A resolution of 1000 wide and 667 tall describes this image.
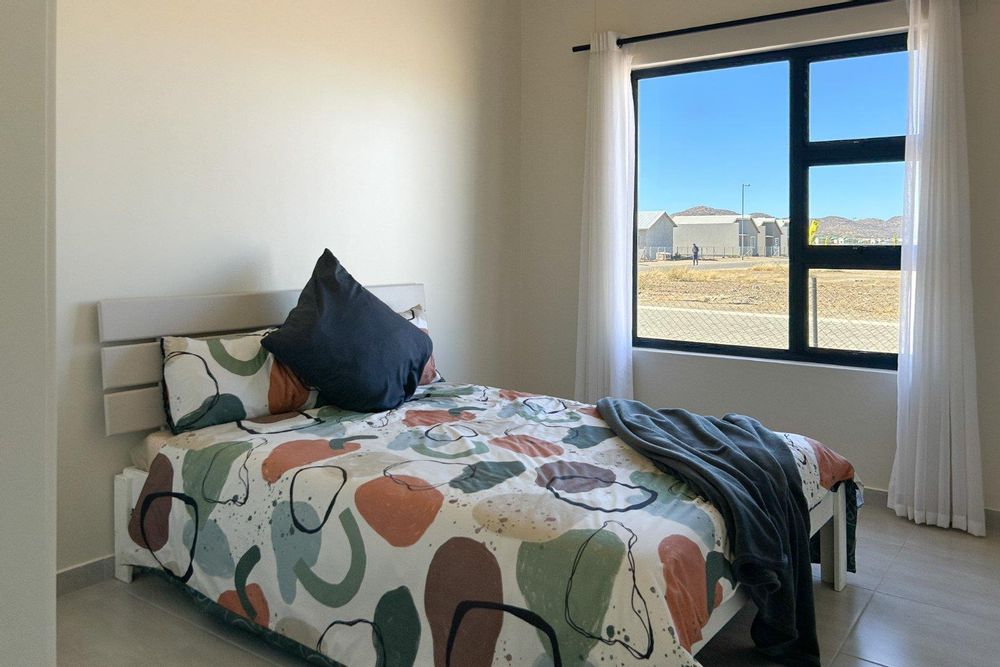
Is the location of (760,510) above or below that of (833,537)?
above

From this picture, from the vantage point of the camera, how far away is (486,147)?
4617 mm

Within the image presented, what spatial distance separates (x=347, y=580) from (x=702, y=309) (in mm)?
2855

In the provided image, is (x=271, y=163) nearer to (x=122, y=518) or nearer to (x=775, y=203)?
(x=122, y=518)

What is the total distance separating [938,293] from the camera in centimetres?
338

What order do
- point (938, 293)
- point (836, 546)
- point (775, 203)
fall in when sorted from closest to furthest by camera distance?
point (836, 546)
point (938, 293)
point (775, 203)

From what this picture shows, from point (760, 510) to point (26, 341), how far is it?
6.72ft

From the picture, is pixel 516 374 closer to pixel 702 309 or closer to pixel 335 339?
pixel 702 309

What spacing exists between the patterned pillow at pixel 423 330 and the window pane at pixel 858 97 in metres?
2.16

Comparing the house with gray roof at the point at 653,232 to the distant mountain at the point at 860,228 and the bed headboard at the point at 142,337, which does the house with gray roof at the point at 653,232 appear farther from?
the bed headboard at the point at 142,337

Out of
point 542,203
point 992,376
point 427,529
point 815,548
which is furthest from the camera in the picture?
point 542,203

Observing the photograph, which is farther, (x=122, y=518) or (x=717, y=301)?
(x=717, y=301)

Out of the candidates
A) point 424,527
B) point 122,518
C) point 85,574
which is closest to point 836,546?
point 424,527

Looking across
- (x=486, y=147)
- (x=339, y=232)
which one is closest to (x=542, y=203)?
(x=486, y=147)

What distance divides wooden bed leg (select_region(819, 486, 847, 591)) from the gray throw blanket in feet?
1.26
